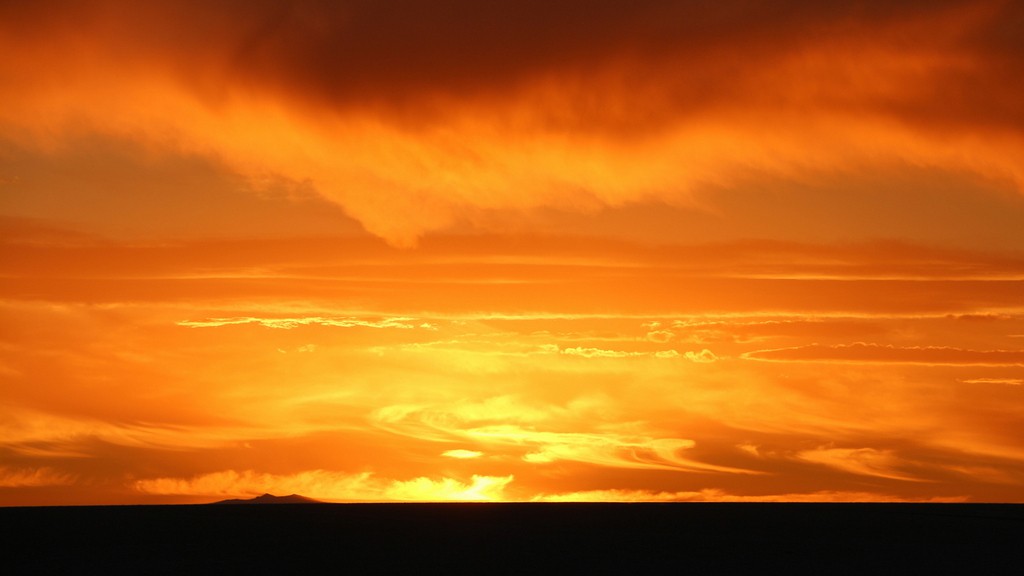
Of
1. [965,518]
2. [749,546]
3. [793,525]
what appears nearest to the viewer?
[749,546]

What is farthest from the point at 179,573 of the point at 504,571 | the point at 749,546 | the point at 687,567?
the point at 749,546

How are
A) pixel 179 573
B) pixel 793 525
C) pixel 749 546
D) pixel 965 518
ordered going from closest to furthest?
pixel 179 573
pixel 749 546
pixel 793 525
pixel 965 518

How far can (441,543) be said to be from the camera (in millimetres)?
26719

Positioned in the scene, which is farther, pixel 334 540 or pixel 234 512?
pixel 234 512

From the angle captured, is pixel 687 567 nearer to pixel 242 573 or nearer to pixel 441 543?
pixel 441 543

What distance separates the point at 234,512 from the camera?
3062 cm

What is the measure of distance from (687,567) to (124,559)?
1127 centimetres

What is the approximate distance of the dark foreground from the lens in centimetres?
2425

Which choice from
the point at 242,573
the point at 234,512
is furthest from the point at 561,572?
the point at 234,512

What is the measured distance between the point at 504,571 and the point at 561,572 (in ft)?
3.65

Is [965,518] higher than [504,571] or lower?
higher

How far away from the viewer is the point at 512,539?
2731 cm

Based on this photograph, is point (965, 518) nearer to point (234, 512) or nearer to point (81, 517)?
point (234, 512)

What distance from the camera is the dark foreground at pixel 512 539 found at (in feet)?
79.6
